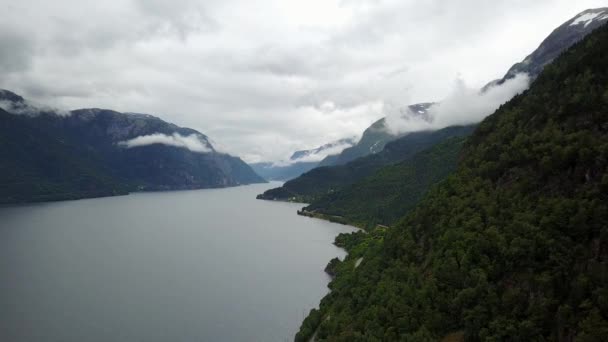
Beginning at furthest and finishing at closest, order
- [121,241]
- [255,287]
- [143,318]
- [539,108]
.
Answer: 1. [121,241]
2. [255,287]
3. [143,318]
4. [539,108]

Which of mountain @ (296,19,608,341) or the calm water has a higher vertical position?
mountain @ (296,19,608,341)

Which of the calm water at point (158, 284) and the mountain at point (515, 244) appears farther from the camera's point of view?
the calm water at point (158, 284)

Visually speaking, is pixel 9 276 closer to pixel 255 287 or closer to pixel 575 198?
pixel 255 287

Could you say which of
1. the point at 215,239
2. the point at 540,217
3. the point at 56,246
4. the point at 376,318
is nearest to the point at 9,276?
the point at 56,246

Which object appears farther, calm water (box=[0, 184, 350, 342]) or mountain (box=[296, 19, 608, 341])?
calm water (box=[0, 184, 350, 342])

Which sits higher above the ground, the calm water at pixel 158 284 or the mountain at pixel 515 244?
the mountain at pixel 515 244
